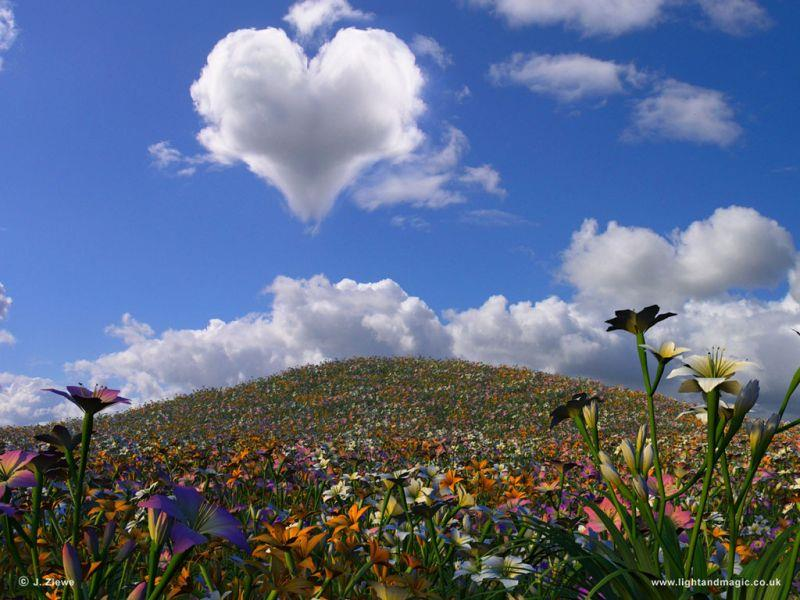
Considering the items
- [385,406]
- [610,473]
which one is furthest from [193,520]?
[385,406]

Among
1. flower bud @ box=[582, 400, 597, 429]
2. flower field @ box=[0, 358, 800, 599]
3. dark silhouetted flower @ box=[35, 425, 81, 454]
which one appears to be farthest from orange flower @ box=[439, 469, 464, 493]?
dark silhouetted flower @ box=[35, 425, 81, 454]

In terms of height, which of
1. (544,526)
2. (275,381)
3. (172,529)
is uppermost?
(275,381)

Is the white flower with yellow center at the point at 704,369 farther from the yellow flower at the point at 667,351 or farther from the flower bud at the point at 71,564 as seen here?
the flower bud at the point at 71,564

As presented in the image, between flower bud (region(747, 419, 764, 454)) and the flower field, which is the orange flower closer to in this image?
the flower field

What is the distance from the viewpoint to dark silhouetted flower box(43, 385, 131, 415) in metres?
2.21

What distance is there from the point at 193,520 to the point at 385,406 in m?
22.5

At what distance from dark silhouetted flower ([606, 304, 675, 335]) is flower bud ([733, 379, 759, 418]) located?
0.46 metres

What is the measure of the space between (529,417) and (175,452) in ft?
52.1

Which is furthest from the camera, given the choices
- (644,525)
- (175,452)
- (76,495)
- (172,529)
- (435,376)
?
(435,376)

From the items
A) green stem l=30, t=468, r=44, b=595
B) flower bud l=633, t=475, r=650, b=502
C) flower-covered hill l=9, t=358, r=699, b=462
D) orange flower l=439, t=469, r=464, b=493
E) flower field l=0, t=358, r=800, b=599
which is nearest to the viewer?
flower field l=0, t=358, r=800, b=599

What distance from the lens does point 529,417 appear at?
73.4 ft

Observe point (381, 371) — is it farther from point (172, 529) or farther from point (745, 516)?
point (172, 529)

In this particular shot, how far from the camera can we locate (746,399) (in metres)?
2.38

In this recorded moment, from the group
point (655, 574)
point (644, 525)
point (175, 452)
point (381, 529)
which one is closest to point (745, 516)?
point (644, 525)
